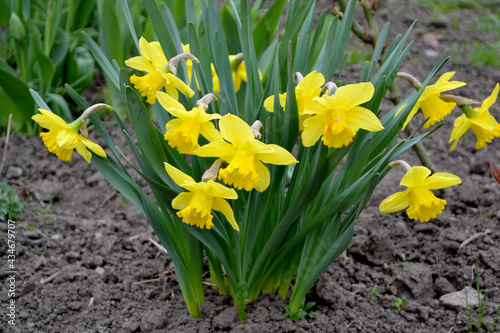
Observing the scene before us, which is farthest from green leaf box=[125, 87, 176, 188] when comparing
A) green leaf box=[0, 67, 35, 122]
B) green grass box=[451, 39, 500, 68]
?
green grass box=[451, 39, 500, 68]

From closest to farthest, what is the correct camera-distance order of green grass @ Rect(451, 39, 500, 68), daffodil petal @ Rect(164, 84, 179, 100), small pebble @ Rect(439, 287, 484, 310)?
daffodil petal @ Rect(164, 84, 179, 100) < small pebble @ Rect(439, 287, 484, 310) < green grass @ Rect(451, 39, 500, 68)

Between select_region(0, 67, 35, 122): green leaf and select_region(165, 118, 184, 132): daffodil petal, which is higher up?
select_region(165, 118, 184, 132): daffodil petal

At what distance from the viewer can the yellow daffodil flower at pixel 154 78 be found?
4.48ft

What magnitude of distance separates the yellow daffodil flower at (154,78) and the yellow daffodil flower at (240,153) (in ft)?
0.73

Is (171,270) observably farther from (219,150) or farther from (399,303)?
(219,150)

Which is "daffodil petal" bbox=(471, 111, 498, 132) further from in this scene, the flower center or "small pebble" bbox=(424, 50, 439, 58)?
"small pebble" bbox=(424, 50, 439, 58)

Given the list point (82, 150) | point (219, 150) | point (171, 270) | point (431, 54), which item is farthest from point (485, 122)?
point (431, 54)

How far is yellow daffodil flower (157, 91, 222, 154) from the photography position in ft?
4.02

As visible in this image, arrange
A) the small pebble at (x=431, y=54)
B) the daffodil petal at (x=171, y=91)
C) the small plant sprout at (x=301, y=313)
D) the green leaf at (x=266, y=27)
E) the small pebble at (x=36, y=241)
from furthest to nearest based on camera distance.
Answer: the small pebble at (x=431, y=54), the green leaf at (x=266, y=27), the small pebble at (x=36, y=241), the small plant sprout at (x=301, y=313), the daffodil petal at (x=171, y=91)

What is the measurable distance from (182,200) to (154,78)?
1.08 feet

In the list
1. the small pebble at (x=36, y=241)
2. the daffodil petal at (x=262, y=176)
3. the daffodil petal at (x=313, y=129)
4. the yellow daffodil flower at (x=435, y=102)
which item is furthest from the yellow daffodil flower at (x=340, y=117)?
the small pebble at (x=36, y=241)

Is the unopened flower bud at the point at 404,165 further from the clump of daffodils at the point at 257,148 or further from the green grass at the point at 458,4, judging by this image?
the green grass at the point at 458,4

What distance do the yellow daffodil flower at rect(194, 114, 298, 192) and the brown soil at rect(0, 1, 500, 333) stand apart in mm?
660

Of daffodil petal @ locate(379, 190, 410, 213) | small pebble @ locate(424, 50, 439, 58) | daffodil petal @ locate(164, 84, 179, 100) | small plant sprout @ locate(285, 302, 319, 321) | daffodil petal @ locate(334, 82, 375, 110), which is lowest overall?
small plant sprout @ locate(285, 302, 319, 321)
